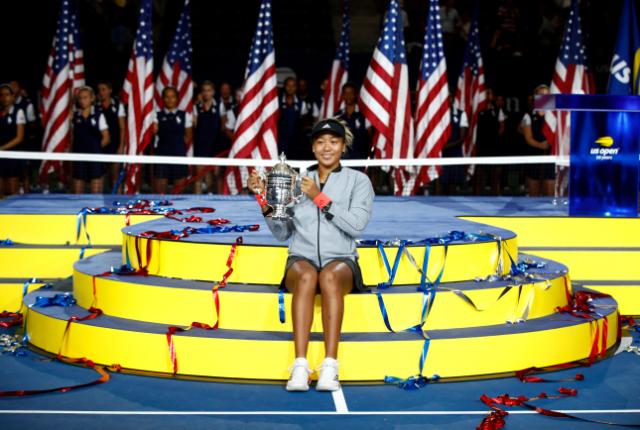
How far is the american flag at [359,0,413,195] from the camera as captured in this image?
12461 mm

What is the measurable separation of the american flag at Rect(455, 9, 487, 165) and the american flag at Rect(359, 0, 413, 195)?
2.60m

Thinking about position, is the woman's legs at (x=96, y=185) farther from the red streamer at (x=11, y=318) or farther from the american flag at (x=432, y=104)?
the red streamer at (x=11, y=318)

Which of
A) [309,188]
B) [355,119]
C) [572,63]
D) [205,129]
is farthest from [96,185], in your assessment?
[309,188]

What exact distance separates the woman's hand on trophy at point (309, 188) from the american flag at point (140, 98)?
7666 millimetres

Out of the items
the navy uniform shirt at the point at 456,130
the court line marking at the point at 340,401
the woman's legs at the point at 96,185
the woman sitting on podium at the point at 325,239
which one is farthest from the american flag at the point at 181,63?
the court line marking at the point at 340,401

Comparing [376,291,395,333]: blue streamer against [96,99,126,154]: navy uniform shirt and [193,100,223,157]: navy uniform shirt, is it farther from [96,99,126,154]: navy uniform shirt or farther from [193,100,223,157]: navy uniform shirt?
[96,99,126,154]: navy uniform shirt

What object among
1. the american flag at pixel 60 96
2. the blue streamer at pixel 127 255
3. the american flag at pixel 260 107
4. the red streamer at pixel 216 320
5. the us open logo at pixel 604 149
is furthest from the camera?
the american flag at pixel 60 96

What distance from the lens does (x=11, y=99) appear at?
535 inches

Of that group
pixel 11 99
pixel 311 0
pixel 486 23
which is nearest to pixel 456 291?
pixel 11 99

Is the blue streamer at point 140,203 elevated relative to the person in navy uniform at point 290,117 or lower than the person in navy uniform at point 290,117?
lower

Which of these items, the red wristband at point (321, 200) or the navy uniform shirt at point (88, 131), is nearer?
the red wristband at point (321, 200)

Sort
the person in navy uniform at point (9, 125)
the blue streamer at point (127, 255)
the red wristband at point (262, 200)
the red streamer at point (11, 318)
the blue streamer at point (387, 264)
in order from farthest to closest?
A: 1. the person in navy uniform at point (9, 125)
2. the red streamer at point (11, 318)
3. the blue streamer at point (127, 255)
4. the blue streamer at point (387, 264)
5. the red wristband at point (262, 200)

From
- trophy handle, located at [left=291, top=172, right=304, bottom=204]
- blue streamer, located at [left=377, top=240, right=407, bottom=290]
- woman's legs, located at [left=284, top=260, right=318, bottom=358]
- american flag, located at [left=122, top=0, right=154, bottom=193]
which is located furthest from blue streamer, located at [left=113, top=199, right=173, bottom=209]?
woman's legs, located at [left=284, top=260, right=318, bottom=358]

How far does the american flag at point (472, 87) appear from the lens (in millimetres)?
15429
